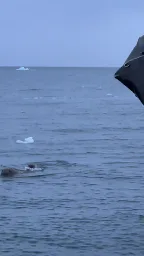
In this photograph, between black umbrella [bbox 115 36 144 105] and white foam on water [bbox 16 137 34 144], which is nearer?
black umbrella [bbox 115 36 144 105]

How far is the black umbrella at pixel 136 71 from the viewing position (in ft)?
26.7

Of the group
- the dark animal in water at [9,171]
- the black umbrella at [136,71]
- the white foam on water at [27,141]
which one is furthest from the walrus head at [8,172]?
the black umbrella at [136,71]

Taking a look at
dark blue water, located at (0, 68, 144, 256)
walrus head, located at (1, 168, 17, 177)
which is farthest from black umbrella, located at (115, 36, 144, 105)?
walrus head, located at (1, 168, 17, 177)

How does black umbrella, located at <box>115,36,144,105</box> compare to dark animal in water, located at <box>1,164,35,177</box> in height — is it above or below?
above

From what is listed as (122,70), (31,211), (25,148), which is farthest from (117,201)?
(25,148)

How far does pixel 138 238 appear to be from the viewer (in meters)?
17.2

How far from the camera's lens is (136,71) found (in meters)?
8.18

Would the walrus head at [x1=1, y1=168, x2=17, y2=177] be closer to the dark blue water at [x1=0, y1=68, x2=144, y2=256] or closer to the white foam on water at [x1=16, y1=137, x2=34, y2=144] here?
the dark blue water at [x1=0, y1=68, x2=144, y2=256]

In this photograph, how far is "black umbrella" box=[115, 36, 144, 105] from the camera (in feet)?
26.7

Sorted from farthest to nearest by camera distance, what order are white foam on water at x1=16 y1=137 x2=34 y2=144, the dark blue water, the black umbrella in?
white foam on water at x1=16 y1=137 x2=34 y2=144
the dark blue water
the black umbrella

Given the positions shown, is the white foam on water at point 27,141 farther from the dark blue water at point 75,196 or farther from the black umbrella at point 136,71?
the black umbrella at point 136,71

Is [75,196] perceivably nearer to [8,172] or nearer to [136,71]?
[8,172]

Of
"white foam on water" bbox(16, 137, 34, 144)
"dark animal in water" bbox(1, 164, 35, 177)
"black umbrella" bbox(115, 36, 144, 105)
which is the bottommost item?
"white foam on water" bbox(16, 137, 34, 144)

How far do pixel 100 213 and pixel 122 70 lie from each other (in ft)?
40.0
